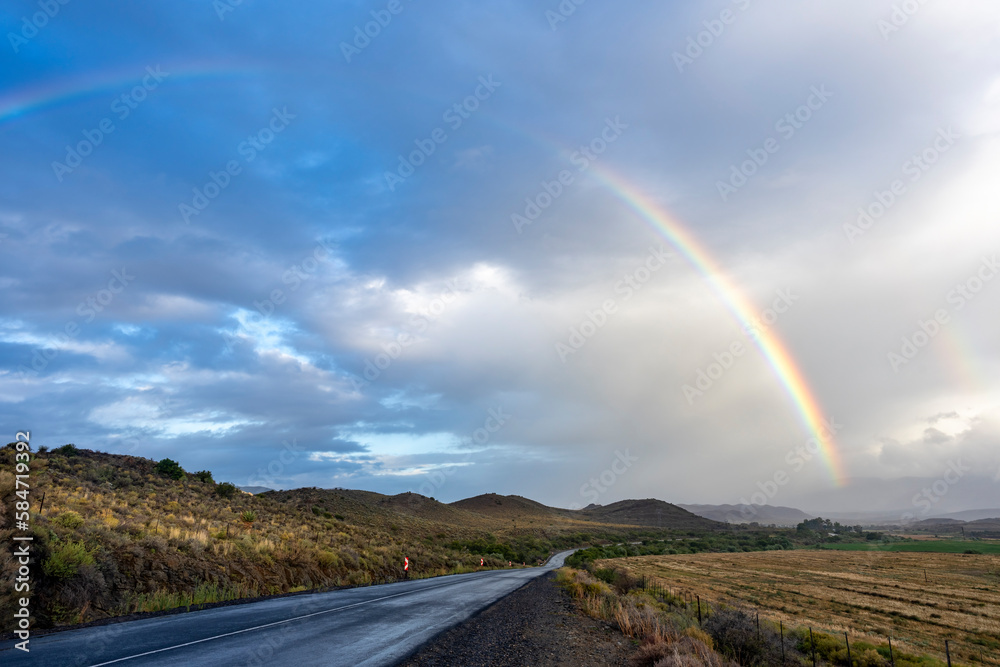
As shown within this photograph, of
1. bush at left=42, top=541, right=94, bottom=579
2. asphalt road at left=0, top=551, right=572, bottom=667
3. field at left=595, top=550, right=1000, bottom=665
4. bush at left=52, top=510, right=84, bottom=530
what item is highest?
bush at left=52, top=510, right=84, bottom=530

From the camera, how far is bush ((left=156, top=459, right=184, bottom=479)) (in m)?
49.2

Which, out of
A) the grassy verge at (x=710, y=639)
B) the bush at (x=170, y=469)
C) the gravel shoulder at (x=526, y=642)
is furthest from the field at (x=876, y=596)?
the bush at (x=170, y=469)

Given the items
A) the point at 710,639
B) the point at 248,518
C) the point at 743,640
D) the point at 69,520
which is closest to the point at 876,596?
the point at 743,640

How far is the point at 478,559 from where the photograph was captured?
5859 cm

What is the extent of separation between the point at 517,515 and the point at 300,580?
17686 cm

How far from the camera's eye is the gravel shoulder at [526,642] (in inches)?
447

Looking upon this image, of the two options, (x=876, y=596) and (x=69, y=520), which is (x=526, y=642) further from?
(x=876, y=596)

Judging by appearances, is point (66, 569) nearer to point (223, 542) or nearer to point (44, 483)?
point (223, 542)

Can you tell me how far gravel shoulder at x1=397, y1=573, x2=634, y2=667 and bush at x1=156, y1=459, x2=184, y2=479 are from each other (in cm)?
4190

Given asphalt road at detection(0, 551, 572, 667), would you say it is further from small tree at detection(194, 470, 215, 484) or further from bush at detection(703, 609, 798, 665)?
small tree at detection(194, 470, 215, 484)

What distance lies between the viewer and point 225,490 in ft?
156

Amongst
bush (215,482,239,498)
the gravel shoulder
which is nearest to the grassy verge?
the gravel shoulder

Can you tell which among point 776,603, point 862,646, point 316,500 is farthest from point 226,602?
point 316,500

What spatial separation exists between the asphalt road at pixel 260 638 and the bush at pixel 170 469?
3899cm
